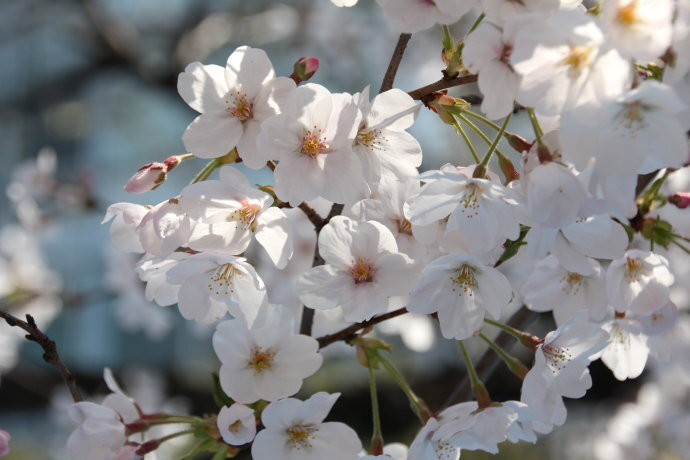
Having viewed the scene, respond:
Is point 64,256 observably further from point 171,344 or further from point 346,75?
point 346,75

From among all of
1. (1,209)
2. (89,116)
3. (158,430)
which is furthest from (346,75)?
(1,209)

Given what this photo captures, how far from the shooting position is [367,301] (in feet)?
2.39

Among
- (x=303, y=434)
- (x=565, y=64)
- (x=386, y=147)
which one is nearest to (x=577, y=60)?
(x=565, y=64)

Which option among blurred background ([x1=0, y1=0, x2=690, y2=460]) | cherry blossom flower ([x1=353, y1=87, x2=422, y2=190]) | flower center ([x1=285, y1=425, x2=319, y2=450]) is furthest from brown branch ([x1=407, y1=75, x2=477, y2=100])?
blurred background ([x1=0, y1=0, x2=690, y2=460])

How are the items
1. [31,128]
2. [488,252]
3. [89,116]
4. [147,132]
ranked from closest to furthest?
[488,252] → [89,116] → [147,132] → [31,128]

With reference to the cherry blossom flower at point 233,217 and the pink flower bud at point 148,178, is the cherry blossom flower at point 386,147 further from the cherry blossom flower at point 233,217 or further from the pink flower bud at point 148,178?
the pink flower bud at point 148,178

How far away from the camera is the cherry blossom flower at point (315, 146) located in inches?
26.6

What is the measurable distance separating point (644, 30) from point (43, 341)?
66 cm

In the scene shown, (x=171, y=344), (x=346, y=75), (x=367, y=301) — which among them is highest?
(x=367, y=301)

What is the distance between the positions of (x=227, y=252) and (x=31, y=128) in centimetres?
755

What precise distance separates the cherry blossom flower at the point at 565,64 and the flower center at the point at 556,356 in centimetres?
28

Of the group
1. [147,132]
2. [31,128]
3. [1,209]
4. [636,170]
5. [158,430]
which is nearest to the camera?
[636,170]

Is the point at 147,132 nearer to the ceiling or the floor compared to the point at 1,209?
nearer to the ceiling

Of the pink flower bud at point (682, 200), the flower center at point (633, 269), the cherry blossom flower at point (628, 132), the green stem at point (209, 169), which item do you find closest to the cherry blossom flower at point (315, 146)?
the green stem at point (209, 169)
